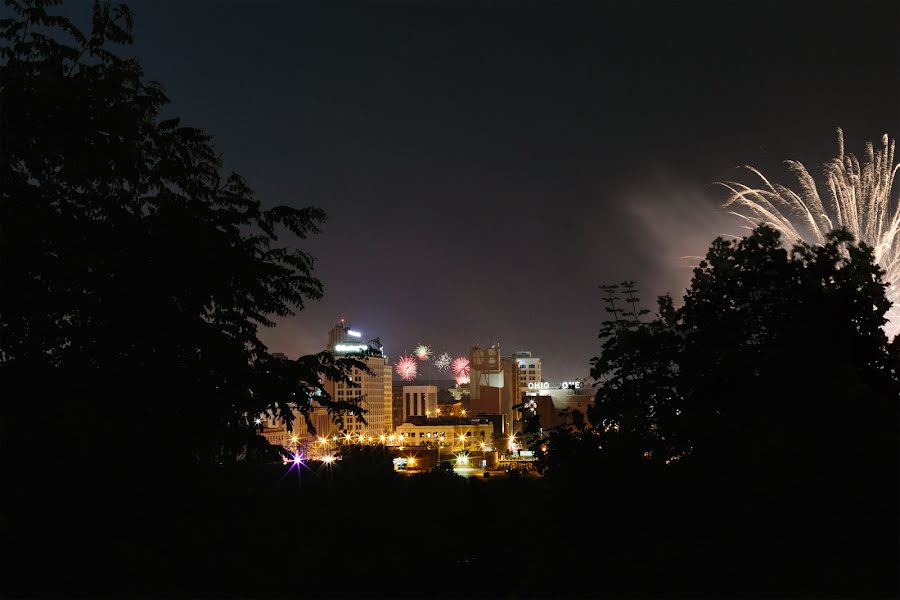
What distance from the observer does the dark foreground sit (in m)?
7.03

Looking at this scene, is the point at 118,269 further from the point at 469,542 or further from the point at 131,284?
the point at 469,542

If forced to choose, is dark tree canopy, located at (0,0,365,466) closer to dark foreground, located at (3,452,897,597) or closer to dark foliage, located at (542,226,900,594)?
dark foreground, located at (3,452,897,597)

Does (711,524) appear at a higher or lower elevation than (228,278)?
lower

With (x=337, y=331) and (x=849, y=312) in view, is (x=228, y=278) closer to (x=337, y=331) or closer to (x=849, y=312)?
(x=849, y=312)

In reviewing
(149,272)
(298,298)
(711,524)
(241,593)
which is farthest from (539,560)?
(149,272)

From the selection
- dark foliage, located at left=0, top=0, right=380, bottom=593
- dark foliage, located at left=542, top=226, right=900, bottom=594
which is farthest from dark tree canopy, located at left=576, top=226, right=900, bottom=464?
dark foliage, located at left=0, top=0, right=380, bottom=593

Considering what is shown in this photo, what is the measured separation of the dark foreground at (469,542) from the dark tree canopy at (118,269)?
2.83 feet

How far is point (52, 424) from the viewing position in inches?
288

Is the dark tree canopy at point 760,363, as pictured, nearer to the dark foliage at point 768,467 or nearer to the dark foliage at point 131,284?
the dark foliage at point 768,467

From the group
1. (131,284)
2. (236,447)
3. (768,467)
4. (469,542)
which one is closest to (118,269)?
(131,284)

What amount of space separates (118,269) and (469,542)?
4.95 metres

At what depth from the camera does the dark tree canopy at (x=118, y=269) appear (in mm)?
8492

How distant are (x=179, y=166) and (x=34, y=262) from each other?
76.1 inches

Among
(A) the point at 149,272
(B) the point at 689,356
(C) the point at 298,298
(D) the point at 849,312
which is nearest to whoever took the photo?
(A) the point at 149,272
